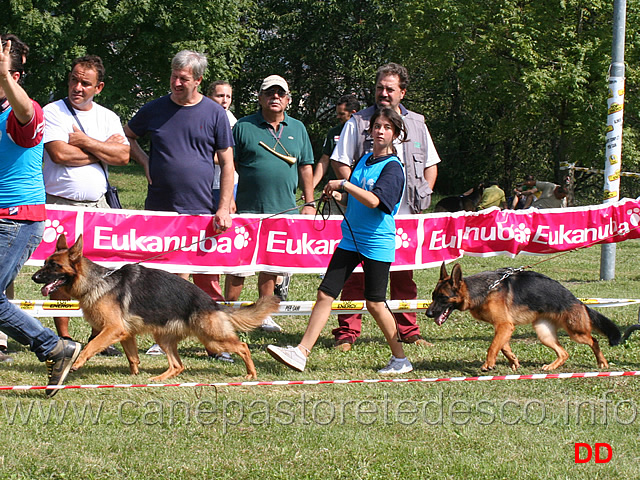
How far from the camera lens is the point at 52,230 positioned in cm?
623

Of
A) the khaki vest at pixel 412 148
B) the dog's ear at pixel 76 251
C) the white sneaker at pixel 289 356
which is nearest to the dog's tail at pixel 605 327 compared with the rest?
the khaki vest at pixel 412 148

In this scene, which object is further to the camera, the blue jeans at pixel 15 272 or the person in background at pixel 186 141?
the person in background at pixel 186 141

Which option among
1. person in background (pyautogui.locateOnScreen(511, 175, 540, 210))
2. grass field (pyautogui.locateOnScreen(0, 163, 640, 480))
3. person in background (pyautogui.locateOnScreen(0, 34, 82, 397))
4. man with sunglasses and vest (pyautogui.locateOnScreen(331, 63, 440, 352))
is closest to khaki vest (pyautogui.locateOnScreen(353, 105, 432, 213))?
man with sunglasses and vest (pyautogui.locateOnScreen(331, 63, 440, 352))

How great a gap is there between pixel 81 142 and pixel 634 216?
20.2 feet

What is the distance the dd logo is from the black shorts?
74.3 inches

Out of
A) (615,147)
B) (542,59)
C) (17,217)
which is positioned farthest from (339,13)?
(17,217)

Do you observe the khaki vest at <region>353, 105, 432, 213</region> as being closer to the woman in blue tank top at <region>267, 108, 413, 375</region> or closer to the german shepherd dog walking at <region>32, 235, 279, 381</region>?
the woman in blue tank top at <region>267, 108, 413, 375</region>

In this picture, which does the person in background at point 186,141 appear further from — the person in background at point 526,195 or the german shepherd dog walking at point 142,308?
the person in background at point 526,195

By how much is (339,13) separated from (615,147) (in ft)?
88.0

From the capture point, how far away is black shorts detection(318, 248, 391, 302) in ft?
18.2

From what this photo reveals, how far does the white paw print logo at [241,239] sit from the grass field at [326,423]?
100 centimetres

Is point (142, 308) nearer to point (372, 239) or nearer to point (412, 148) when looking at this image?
point (372, 239)

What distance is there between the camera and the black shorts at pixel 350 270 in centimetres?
554

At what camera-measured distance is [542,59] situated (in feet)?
89.6
